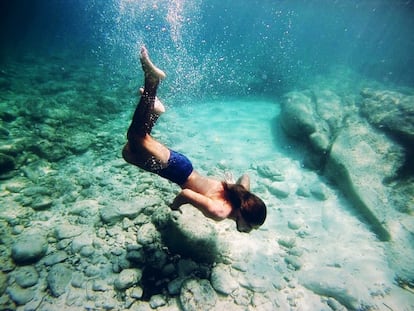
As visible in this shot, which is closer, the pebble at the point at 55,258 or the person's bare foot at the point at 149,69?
the person's bare foot at the point at 149,69

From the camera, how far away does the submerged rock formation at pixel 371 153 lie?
564 cm

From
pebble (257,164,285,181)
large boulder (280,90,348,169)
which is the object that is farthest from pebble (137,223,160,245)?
large boulder (280,90,348,169)

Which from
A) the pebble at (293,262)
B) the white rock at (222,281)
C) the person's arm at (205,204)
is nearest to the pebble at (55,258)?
the person's arm at (205,204)

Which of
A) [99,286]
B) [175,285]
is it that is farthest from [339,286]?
[99,286]

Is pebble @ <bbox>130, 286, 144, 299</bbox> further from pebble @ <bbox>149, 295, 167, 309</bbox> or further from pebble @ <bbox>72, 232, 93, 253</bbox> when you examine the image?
pebble @ <bbox>72, 232, 93, 253</bbox>

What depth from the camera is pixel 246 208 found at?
318 cm

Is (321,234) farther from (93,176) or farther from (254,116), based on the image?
(254,116)

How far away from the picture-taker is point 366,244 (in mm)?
5281

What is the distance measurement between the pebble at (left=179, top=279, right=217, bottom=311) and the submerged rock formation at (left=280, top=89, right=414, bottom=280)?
3.54 m

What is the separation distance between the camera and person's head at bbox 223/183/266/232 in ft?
10.2

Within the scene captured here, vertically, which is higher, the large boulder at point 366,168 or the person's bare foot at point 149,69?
the person's bare foot at point 149,69

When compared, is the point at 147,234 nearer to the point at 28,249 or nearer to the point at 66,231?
the point at 66,231

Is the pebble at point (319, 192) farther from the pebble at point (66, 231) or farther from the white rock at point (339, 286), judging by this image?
the pebble at point (66, 231)

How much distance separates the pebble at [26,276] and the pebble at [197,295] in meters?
2.07
